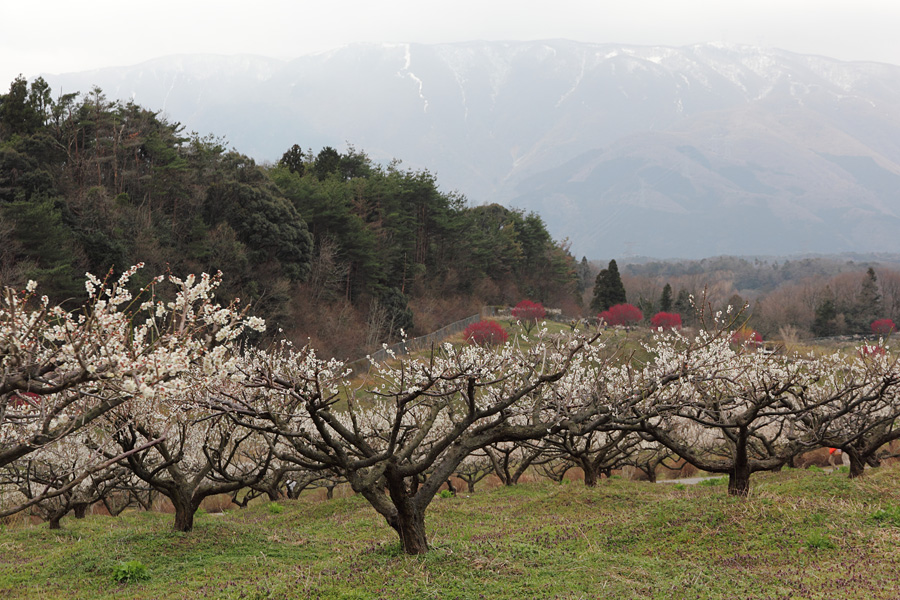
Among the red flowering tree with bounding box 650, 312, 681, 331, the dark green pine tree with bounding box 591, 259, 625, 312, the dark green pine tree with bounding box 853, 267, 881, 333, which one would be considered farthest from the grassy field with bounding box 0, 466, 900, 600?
the dark green pine tree with bounding box 853, 267, 881, 333

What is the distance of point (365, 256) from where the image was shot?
5325 centimetres

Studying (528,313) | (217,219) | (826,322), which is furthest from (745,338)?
(826,322)

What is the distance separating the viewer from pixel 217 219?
44.2m

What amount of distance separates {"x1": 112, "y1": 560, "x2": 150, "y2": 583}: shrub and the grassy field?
0.02 m

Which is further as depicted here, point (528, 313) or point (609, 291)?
point (609, 291)

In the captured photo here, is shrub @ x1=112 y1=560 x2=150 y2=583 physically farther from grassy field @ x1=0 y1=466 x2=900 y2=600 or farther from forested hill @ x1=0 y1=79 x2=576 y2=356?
forested hill @ x1=0 y1=79 x2=576 y2=356

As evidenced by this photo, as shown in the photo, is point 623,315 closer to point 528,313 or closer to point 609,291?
point 609,291

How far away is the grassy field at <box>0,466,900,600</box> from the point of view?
328 inches

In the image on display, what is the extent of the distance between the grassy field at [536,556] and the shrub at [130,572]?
15mm

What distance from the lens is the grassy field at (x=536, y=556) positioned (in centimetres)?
833

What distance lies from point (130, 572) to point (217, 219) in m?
36.6

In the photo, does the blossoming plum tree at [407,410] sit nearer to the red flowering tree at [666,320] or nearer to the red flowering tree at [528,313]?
the red flowering tree at [528,313]

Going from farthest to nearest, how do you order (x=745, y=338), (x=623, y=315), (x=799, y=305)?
(x=799, y=305) → (x=623, y=315) → (x=745, y=338)

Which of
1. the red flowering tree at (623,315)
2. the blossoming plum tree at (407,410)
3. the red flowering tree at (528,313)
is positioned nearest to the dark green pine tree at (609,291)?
the red flowering tree at (623,315)
